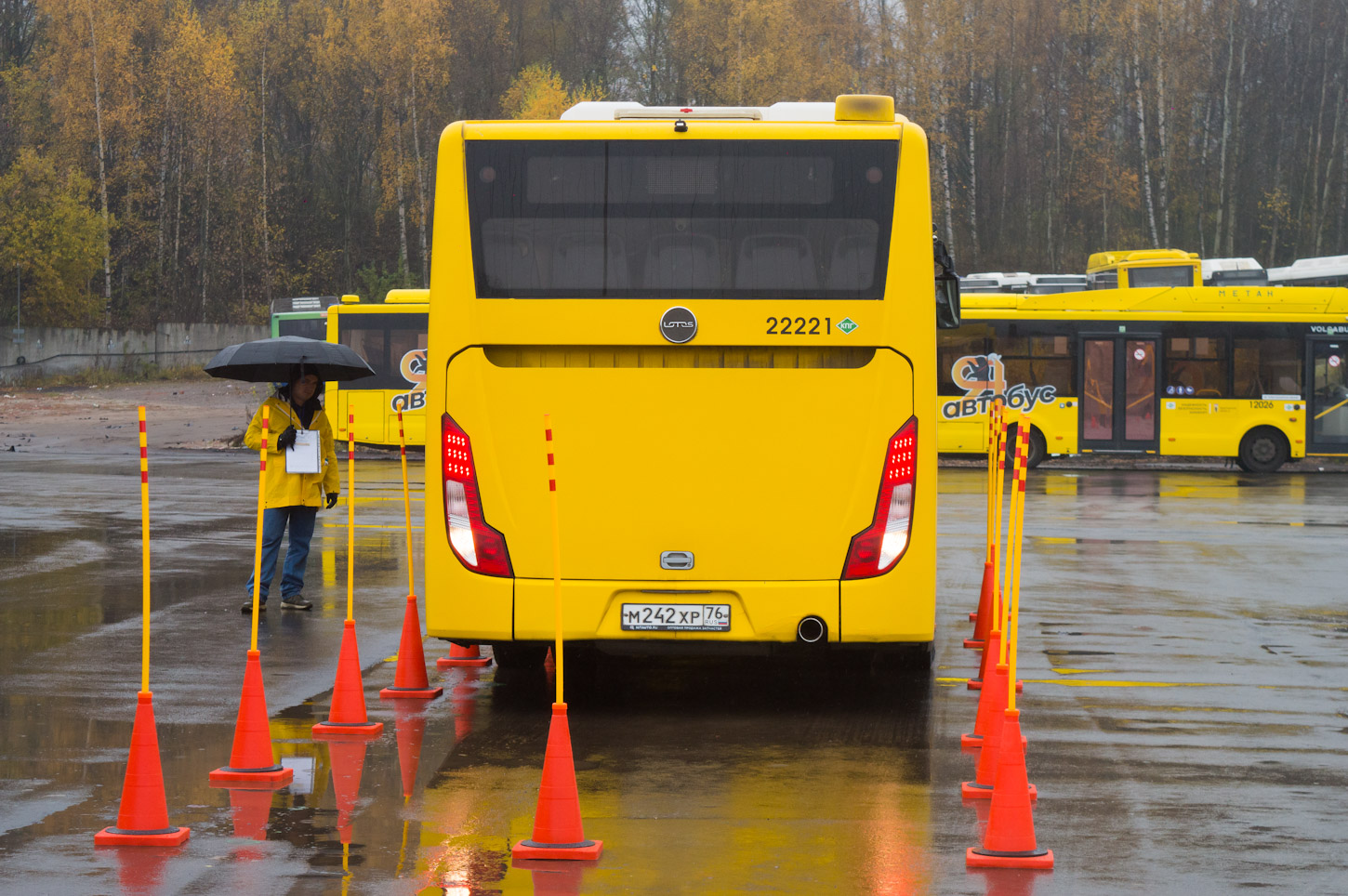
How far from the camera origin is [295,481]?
12922 mm

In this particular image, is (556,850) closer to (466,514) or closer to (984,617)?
(466,514)

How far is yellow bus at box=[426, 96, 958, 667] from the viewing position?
877cm

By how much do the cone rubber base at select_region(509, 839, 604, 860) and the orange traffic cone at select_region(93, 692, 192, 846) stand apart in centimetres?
133

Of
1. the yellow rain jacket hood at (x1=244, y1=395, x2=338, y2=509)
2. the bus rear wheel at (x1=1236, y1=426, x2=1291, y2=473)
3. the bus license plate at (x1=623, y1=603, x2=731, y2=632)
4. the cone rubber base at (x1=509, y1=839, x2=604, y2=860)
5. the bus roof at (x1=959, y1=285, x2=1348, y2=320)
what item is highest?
the bus roof at (x1=959, y1=285, x2=1348, y2=320)

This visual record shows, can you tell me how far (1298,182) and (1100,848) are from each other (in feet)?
226

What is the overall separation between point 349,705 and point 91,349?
58876 millimetres

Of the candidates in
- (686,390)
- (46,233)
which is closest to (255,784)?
(686,390)

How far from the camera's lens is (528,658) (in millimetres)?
10320

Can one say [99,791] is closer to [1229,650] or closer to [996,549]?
[996,549]

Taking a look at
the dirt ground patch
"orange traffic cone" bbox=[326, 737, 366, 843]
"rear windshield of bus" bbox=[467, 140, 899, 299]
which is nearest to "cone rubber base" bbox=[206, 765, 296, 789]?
"orange traffic cone" bbox=[326, 737, 366, 843]

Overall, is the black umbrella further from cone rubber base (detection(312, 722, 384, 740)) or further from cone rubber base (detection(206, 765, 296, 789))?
cone rubber base (detection(206, 765, 296, 789))

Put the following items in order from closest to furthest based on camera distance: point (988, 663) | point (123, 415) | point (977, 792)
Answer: point (977, 792), point (988, 663), point (123, 415)

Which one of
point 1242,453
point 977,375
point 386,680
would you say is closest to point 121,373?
point 977,375

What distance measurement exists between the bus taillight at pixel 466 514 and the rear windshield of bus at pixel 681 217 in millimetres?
828
